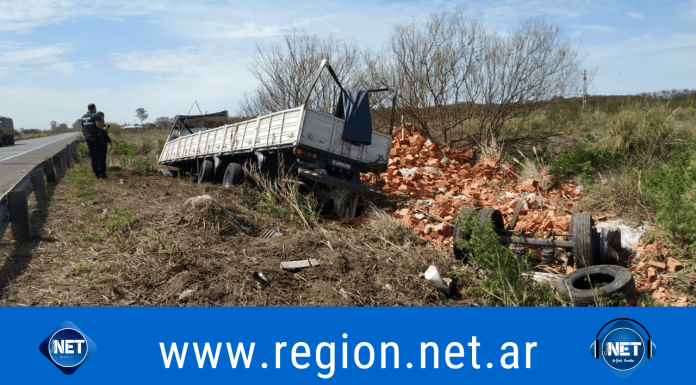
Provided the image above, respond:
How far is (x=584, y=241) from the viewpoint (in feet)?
20.1

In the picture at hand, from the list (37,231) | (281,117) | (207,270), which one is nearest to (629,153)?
(281,117)

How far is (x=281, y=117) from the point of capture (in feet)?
36.1

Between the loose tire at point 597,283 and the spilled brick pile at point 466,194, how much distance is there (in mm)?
576

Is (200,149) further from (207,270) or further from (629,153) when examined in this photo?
(629,153)

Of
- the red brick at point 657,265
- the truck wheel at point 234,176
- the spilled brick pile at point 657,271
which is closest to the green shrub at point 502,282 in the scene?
the spilled brick pile at point 657,271

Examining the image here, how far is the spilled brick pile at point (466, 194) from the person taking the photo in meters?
6.74

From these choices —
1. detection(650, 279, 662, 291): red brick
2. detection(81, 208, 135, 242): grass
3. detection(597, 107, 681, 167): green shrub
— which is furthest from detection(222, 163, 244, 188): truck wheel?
detection(650, 279, 662, 291): red brick

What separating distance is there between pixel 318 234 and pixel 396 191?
547 centimetres

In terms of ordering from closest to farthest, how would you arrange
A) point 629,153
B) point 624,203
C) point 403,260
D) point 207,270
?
point 207,270 < point 403,260 < point 624,203 < point 629,153

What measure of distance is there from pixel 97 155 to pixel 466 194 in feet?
32.4

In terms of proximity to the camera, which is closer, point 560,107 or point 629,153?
point 629,153

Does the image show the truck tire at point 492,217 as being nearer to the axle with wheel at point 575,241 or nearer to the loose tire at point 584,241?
the axle with wheel at point 575,241

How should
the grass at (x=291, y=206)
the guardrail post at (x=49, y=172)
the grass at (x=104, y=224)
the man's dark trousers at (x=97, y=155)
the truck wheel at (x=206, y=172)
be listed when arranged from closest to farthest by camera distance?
the grass at (x=104, y=224) → the grass at (x=291, y=206) → the guardrail post at (x=49, y=172) → the man's dark trousers at (x=97, y=155) → the truck wheel at (x=206, y=172)

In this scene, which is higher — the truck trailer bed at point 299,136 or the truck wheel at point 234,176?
the truck trailer bed at point 299,136
